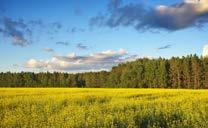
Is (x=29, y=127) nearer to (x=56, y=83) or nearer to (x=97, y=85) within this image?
(x=97, y=85)

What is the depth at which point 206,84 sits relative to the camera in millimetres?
88562

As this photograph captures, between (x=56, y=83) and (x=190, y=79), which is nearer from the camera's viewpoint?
(x=190, y=79)

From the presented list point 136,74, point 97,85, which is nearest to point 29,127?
point 136,74

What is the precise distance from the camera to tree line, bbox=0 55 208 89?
91750 millimetres

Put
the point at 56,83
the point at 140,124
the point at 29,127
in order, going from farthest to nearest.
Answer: the point at 56,83
the point at 140,124
the point at 29,127

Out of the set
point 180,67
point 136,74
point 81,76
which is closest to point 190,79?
point 180,67

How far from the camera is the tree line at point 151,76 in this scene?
91750 mm

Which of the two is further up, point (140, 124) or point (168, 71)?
point (168, 71)

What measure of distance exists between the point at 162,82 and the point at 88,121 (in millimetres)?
81178

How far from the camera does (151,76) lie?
9975cm

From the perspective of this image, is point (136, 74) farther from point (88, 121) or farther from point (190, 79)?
point (88, 121)

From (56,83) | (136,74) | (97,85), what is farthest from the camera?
(56,83)

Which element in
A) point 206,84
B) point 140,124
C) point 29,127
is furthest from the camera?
point 206,84

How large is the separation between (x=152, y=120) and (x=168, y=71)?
81.2 metres
